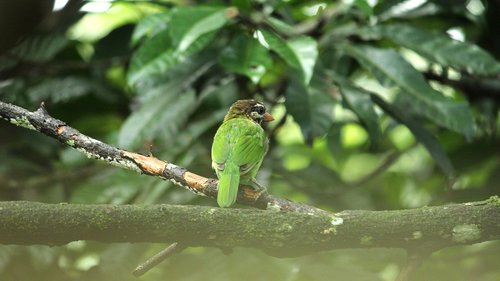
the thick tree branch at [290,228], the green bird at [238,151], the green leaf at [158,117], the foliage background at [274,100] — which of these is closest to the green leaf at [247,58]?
the foliage background at [274,100]

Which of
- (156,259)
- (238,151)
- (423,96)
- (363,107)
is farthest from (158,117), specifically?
(156,259)

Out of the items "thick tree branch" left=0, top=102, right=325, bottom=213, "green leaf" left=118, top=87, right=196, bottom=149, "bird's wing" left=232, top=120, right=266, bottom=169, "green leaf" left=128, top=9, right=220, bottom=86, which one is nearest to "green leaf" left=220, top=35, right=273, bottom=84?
"green leaf" left=128, top=9, right=220, bottom=86

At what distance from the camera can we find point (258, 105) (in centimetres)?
303

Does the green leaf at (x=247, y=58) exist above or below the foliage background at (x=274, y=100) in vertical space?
above

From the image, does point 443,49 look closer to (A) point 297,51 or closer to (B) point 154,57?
(A) point 297,51

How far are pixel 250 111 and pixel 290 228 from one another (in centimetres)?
123

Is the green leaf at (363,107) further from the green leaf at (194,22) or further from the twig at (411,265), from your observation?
the twig at (411,265)

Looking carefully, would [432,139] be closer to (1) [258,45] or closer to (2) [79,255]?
(1) [258,45]

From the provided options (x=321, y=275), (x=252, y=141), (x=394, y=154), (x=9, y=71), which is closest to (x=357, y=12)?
(x=394, y=154)

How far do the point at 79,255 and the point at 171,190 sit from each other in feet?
3.89

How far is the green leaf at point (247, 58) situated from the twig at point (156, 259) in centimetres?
128

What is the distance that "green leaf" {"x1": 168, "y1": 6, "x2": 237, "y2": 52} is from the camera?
300 cm

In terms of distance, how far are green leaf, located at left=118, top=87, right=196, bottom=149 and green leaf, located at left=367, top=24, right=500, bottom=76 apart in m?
0.96

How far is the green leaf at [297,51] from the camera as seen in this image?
2.96 meters
